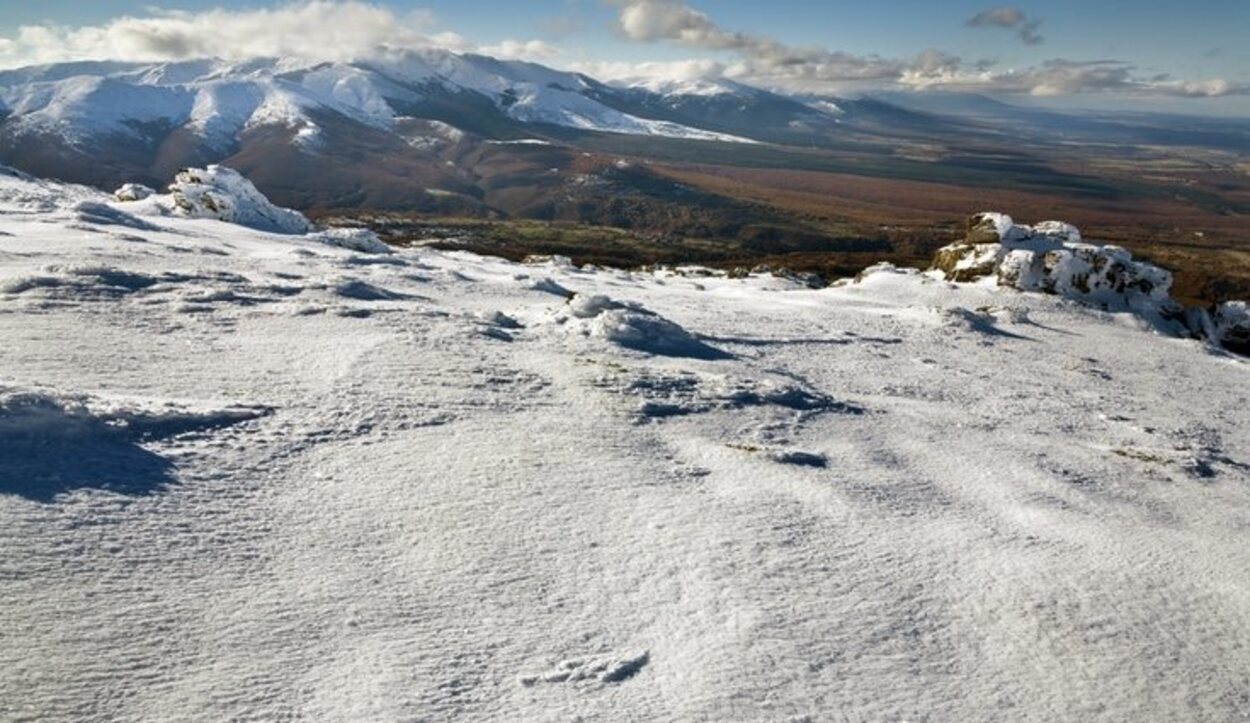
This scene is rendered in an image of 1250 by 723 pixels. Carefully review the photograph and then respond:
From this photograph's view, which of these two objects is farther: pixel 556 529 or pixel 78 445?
pixel 78 445

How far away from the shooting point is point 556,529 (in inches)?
367

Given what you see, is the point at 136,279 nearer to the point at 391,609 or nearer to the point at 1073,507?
the point at 391,609

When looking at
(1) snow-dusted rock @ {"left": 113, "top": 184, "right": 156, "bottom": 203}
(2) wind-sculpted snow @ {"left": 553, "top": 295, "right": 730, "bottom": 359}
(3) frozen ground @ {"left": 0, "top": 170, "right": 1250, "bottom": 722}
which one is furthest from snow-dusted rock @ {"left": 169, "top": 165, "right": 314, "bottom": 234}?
(2) wind-sculpted snow @ {"left": 553, "top": 295, "right": 730, "bottom": 359}

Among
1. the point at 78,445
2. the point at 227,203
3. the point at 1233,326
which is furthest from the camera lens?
the point at 227,203

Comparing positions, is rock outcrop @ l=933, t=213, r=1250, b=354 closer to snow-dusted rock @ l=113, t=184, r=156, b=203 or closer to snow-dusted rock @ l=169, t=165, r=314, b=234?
snow-dusted rock @ l=169, t=165, r=314, b=234

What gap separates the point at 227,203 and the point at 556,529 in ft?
108

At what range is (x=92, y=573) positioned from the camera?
7.51 m

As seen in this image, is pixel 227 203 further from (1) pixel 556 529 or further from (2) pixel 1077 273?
(2) pixel 1077 273

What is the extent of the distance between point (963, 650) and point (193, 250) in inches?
925

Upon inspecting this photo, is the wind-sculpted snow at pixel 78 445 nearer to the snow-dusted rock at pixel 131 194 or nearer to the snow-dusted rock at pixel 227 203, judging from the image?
the snow-dusted rock at pixel 227 203

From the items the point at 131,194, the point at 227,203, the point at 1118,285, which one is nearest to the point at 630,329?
the point at 1118,285

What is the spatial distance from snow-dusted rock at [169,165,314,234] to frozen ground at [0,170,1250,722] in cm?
1881

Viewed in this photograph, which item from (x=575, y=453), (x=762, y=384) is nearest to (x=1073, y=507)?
(x=762, y=384)

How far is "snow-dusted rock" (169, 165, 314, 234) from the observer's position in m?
35.3
